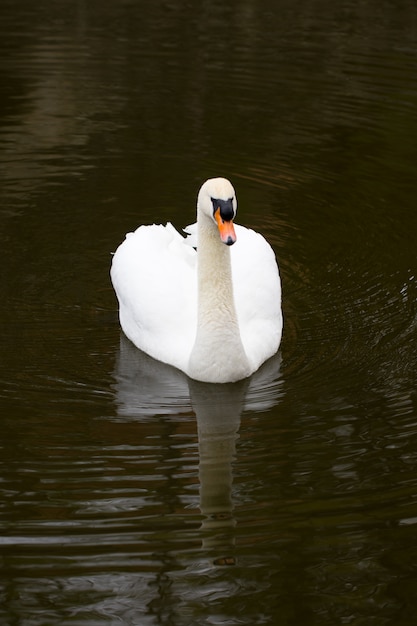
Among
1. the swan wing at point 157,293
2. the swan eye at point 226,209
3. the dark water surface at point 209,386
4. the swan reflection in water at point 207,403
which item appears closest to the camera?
the dark water surface at point 209,386

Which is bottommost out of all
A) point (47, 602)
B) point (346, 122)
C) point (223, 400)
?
point (47, 602)

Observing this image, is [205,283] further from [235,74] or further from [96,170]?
[235,74]

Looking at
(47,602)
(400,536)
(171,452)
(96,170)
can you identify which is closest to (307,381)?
(171,452)

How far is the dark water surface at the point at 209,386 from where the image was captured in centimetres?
644

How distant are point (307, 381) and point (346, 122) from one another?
631cm

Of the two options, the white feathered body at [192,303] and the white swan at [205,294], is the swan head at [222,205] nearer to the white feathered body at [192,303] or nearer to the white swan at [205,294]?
the white swan at [205,294]

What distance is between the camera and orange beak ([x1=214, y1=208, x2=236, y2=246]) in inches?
308

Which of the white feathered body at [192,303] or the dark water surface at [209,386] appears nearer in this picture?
the dark water surface at [209,386]

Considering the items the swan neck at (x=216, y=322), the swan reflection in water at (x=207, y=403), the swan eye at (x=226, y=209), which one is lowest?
the swan reflection in water at (x=207, y=403)

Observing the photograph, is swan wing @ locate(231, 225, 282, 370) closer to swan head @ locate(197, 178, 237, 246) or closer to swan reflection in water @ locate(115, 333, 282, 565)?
swan reflection in water @ locate(115, 333, 282, 565)

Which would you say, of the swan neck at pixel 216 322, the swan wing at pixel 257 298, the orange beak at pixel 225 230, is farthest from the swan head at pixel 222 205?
the swan wing at pixel 257 298

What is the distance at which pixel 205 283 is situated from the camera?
862 centimetres

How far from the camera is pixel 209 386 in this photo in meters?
8.63

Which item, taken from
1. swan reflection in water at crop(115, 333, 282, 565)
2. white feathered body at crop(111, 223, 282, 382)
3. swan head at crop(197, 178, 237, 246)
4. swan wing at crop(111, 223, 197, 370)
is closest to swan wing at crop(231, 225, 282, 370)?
white feathered body at crop(111, 223, 282, 382)
